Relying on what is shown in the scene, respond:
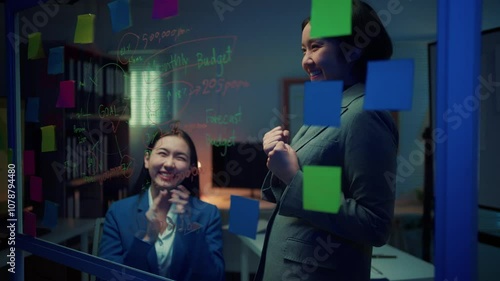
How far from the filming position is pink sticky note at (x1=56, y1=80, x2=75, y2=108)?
64.1 inches

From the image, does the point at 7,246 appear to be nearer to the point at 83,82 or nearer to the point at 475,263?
the point at 83,82

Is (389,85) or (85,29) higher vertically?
(85,29)

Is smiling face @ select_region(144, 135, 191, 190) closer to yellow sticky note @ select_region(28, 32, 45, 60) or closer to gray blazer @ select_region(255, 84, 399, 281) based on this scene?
gray blazer @ select_region(255, 84, 399, 281)

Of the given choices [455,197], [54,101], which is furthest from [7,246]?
[455,197]

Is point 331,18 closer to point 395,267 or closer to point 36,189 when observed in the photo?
point 395,267

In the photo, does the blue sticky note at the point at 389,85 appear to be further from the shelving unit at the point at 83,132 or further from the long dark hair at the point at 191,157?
the shelving unit at the point at 83,132

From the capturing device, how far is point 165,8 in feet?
4.46

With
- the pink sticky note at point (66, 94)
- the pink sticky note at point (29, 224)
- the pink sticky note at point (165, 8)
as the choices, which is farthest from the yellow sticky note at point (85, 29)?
the pink sticky note at point (29, 224)

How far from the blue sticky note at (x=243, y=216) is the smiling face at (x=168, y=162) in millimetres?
201

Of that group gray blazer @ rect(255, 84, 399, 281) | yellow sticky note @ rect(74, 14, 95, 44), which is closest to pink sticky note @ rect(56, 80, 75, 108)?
yellow sticky note @ rect(74, 14, 95, 44)

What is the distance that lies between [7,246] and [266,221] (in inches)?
49.1

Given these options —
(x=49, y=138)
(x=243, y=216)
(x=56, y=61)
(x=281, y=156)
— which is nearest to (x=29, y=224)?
(x=49, y=138)

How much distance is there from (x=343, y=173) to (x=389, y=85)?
0.22 m

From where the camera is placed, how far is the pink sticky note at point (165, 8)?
1343mm
